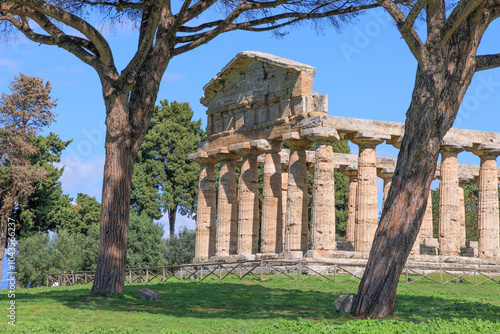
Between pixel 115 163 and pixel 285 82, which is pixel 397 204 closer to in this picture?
pixel 115 163

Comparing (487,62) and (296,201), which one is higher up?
(487,62)

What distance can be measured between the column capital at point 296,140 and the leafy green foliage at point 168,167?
73.0ft

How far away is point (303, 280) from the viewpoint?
86.0ft

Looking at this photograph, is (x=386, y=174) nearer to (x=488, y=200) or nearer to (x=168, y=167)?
(x=488, y=200)

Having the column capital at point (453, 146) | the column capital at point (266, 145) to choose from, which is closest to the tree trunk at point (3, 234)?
the column capital at point (266, 145)

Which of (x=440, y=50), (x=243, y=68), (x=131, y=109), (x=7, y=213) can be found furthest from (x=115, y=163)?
(x=7, y=213)

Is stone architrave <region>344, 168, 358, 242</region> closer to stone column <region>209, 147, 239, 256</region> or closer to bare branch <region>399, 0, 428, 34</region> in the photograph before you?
stone column <region>209, 147, 239, 256</region>

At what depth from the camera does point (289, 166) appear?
32031mm

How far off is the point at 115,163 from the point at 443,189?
20653 millimetres

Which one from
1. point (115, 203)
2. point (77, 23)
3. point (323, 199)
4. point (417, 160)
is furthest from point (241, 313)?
A: point (323, 199)

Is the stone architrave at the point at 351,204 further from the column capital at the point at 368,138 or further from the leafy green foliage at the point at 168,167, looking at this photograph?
the leafy green foliage at the point at 168,167

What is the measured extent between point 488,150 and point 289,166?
1097cm

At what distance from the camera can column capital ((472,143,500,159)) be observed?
34.8 metres

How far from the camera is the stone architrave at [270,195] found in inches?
1302
